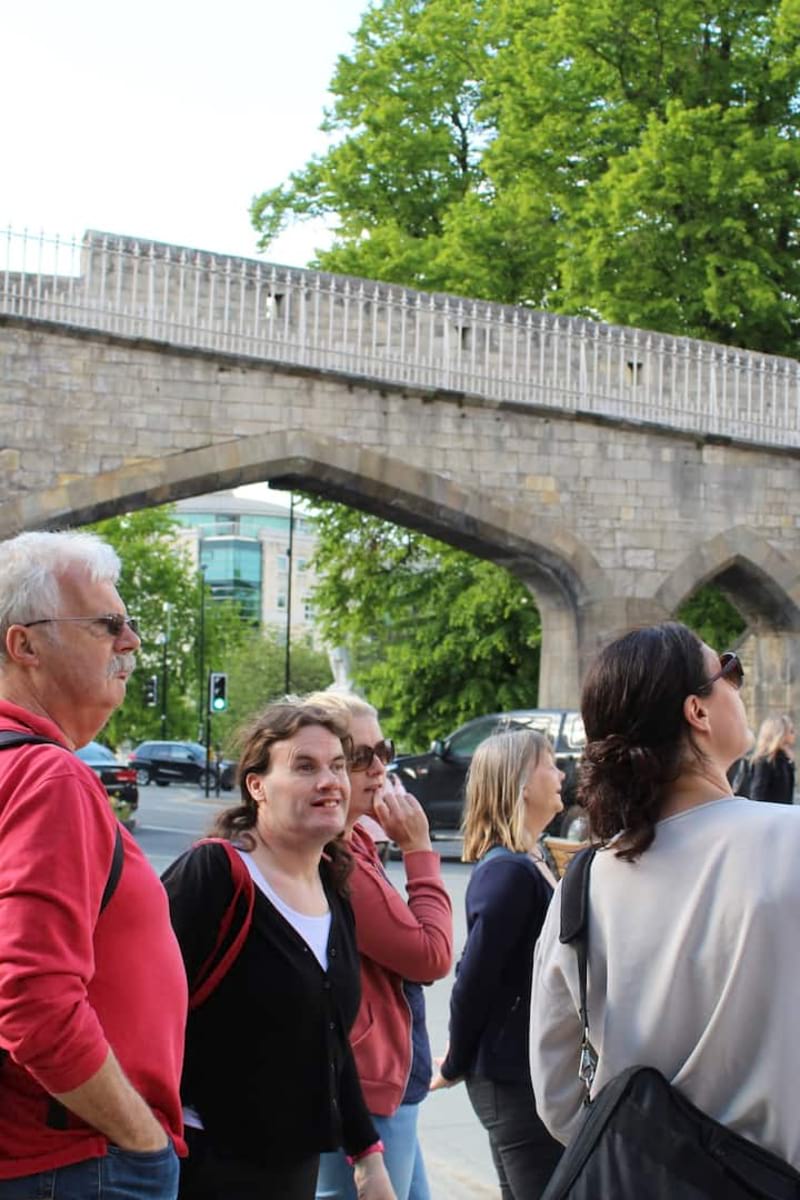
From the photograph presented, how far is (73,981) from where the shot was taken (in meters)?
2.43

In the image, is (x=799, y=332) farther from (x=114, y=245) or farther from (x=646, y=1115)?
(x=646, y=1115)

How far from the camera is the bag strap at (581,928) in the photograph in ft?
8.48

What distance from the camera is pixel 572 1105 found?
2.69 m

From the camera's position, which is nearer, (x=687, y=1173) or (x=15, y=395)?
(x=687, y=1173)

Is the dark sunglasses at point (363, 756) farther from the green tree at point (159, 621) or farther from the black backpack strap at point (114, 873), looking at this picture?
A: the green tree at point (159, 621)

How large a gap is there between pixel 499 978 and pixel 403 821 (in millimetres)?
481

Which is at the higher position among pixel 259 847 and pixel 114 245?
pixel 114 245

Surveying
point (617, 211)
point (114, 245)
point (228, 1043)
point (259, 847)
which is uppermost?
point (617, 211)

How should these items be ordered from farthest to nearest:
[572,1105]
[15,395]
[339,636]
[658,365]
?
[339,636] < [658,365] < [15,395] < [572,1105]

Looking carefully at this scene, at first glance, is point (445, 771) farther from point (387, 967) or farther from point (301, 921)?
point (301, 921)

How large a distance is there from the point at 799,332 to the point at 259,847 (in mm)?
23632

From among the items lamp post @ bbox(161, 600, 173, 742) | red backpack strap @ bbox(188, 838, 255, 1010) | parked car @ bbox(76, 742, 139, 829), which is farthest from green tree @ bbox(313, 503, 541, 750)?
lamp post @ bbox(161, 600, 173, 742)

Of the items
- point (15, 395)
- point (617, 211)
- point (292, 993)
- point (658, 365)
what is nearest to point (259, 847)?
point (292, 993)

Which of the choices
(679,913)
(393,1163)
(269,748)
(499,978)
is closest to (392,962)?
(499,978)
